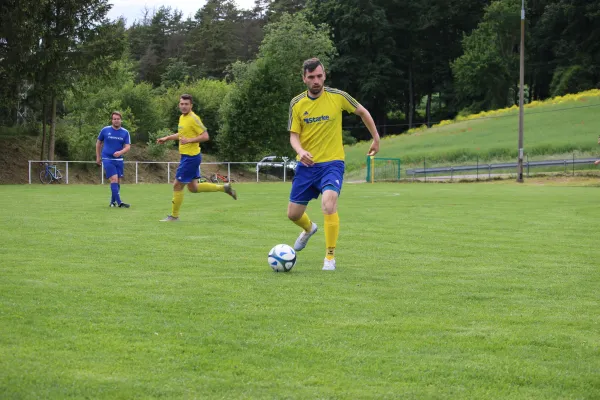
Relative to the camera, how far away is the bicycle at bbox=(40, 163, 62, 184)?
125ft

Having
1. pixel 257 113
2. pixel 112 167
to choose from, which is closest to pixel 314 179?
pixel 112 167

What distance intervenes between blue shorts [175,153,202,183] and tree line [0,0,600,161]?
83.8 ft

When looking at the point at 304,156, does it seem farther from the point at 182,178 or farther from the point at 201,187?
the point at 201,187

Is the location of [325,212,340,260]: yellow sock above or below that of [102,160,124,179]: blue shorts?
below

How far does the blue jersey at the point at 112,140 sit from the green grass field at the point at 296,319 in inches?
280

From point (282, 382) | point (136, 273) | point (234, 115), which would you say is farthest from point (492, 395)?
point (234, 115)

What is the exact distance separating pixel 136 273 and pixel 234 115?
49144 mm

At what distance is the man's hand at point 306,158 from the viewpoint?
849 centimetres

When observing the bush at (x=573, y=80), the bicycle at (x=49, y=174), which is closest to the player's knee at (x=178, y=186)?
the bicycle at (x=49, y=174)

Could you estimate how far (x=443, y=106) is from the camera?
332 ft

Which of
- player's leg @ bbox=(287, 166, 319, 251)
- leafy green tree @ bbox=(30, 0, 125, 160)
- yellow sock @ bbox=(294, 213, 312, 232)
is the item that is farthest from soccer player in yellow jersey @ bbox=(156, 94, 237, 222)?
leafy green tree @ bbox=(30, 0, 125, 160)

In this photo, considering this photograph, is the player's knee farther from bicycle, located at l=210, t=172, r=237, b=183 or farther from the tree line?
bicycle, located at l=210, t=172, r=237, b=183

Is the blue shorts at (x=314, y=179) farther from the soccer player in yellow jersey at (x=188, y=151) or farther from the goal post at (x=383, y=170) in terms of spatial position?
the goal post at (x=383, y=170)

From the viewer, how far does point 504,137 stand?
6800cm
